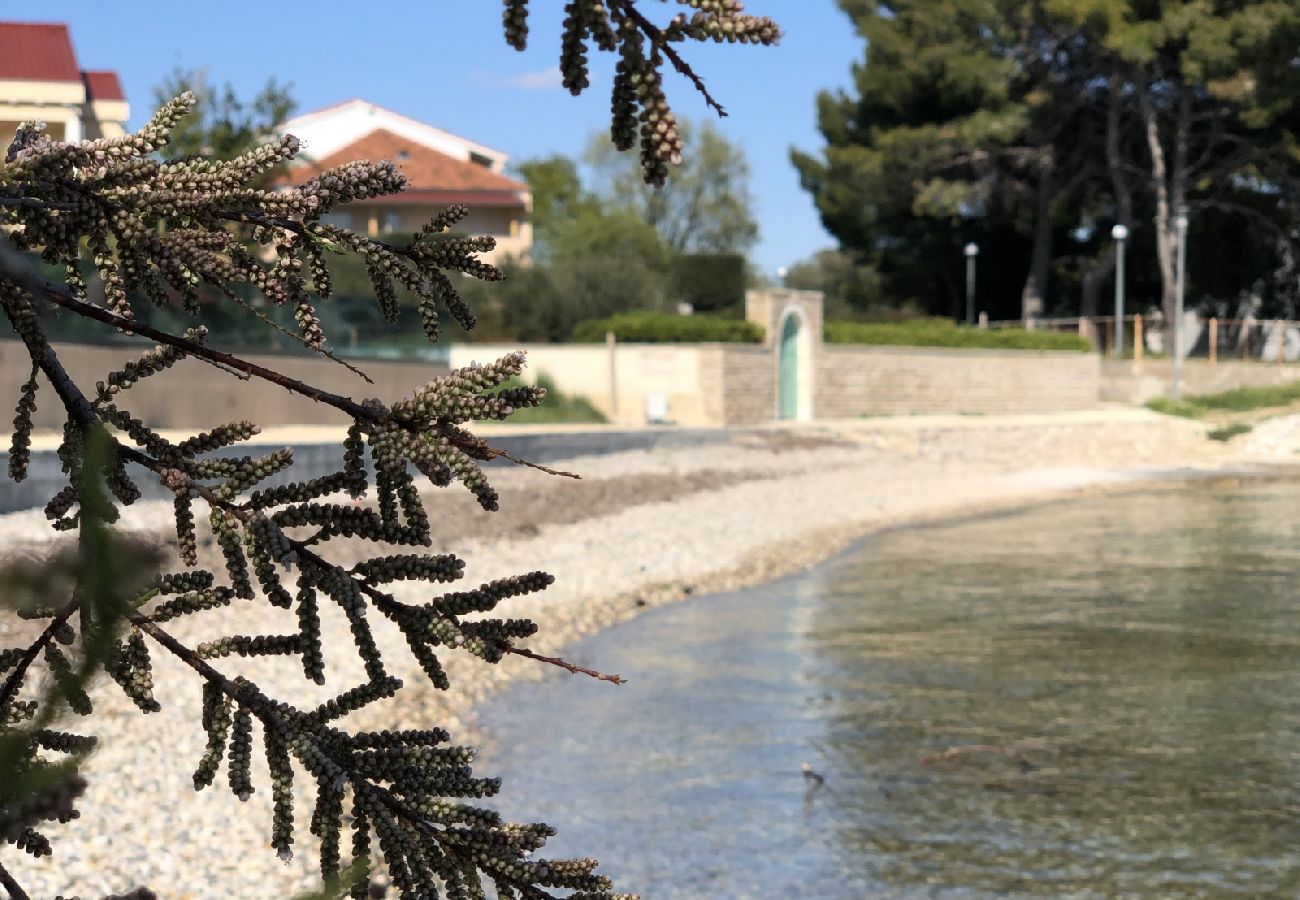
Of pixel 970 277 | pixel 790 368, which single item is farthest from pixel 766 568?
pixel 970 277

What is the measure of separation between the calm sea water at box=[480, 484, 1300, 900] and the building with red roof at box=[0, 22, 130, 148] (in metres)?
17.7

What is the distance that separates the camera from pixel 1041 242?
188 ft

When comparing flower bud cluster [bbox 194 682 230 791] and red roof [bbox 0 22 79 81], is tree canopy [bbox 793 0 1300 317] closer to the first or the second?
red roof [bbox 0 22 79 81]

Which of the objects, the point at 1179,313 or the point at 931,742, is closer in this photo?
the point at 931,742

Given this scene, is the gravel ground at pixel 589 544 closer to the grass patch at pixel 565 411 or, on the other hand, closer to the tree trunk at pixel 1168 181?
the grass patch at pixel 565 411

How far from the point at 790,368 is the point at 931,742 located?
28647 millimetres

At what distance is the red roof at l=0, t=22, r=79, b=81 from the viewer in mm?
32312

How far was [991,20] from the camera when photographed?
53188 mm

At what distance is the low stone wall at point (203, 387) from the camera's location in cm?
2412

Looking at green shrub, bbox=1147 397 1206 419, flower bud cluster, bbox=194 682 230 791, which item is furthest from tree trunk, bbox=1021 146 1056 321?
flower bud cluster, bbox=194 682 230 791

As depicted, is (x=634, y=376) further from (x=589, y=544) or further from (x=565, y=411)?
(x=589, y=544)

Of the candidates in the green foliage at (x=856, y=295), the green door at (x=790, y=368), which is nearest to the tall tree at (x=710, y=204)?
the green foliage at (x=856, y=295)

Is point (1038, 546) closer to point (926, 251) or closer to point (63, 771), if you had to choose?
point (63, 771)

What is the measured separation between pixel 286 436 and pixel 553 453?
585 cm
